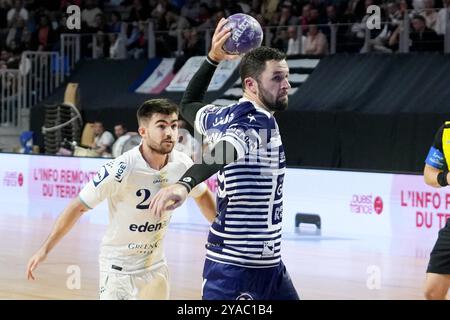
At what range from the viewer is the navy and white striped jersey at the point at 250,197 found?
5.50m

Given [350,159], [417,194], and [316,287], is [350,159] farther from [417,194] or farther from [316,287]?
[316,287]

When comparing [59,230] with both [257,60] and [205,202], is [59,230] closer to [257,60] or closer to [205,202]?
[205,202]

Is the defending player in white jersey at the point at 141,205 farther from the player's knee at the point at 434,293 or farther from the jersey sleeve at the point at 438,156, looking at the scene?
the jersey sleeve at the point at 438,156

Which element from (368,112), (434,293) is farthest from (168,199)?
(368,112)

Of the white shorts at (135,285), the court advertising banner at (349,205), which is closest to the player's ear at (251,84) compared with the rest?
the white shorts at (135,285)

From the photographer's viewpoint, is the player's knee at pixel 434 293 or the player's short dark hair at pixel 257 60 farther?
the player's knee at pixel 434 293

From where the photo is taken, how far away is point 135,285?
22.6 feet

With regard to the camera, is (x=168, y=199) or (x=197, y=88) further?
(x=197, y=88)

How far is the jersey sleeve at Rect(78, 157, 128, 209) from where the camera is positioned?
6.70m

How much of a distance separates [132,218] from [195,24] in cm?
1661

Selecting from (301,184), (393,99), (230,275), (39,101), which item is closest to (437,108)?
(393,99)

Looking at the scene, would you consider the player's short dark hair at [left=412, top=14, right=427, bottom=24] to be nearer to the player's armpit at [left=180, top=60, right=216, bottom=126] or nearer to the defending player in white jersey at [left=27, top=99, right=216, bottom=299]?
the defending player in white jersey at [left=27, top=99, right=216, bottom=299]

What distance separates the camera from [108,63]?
24500 mm
